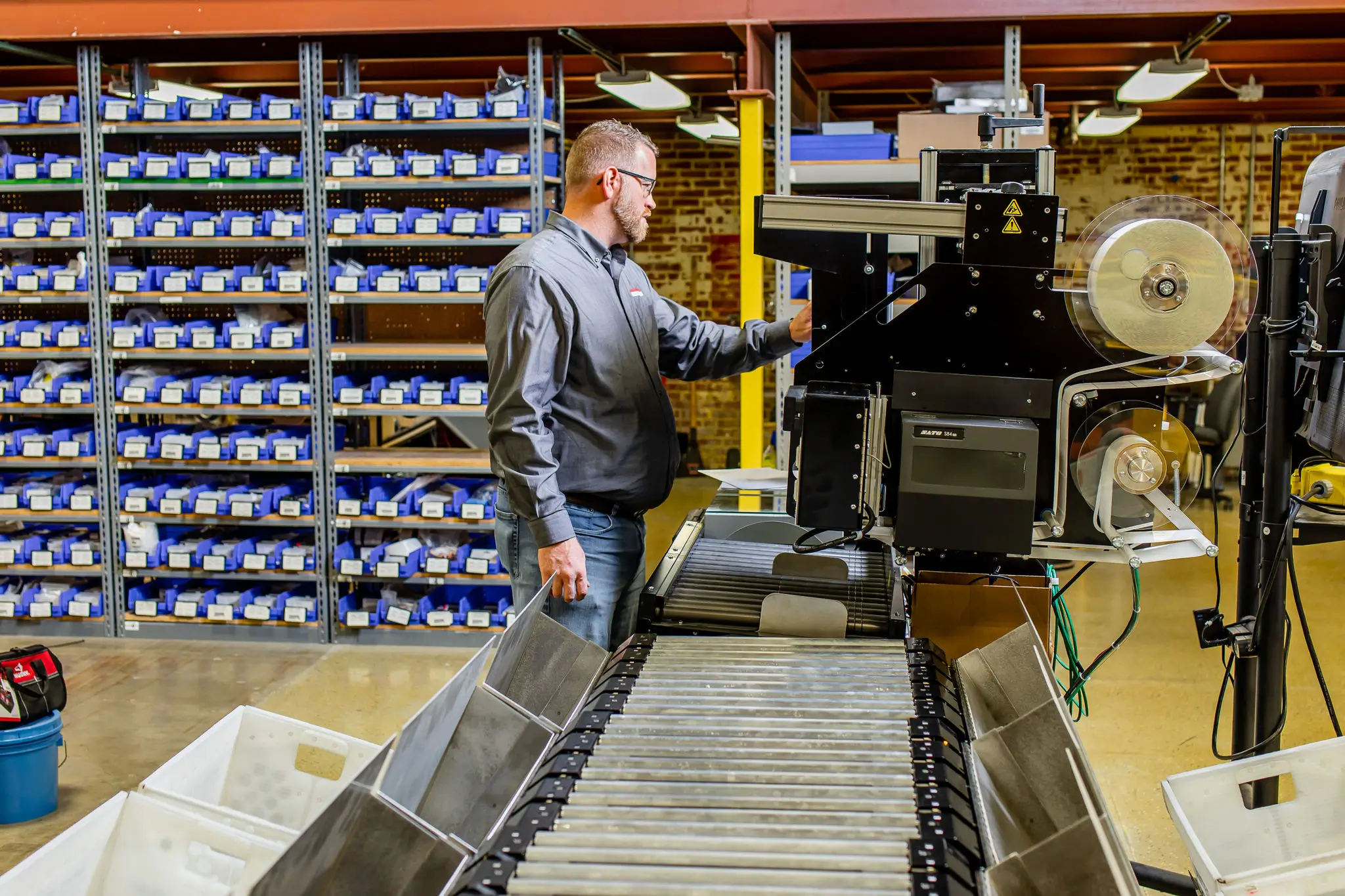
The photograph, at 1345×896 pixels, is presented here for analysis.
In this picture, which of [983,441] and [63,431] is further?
[63,431]

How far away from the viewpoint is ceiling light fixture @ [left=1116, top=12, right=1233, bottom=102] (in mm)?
5160

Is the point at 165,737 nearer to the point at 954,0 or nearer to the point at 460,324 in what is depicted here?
the point at 460,324

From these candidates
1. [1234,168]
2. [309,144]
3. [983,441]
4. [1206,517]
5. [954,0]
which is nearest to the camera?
[983,441]

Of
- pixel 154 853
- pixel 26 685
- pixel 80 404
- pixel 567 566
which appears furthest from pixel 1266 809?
pixel 80 404

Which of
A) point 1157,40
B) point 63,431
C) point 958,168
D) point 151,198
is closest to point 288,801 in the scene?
point 958,168

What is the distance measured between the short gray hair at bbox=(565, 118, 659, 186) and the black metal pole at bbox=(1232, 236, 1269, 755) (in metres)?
1.39

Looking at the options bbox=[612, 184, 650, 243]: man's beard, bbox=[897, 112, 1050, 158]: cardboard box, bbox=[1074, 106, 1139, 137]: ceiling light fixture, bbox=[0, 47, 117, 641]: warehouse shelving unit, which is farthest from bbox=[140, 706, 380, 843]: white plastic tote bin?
bbox=[1074, 106, 1139, 137]: ceiling light fixture

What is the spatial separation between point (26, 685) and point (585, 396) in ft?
6.72

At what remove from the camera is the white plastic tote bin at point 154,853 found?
6.70ft

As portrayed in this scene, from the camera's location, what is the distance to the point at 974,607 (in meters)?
1.91

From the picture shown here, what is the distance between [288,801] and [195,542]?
311cm

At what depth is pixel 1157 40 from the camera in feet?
18.1

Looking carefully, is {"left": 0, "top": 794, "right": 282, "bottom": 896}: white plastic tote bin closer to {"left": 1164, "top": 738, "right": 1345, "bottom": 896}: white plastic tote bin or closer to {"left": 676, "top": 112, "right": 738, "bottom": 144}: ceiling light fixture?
{"left": 1164, "top": 738, "right": 1345, "bottom": 896}: white plastic tote bin

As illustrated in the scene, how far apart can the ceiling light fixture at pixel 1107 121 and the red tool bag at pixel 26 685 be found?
7.16m
